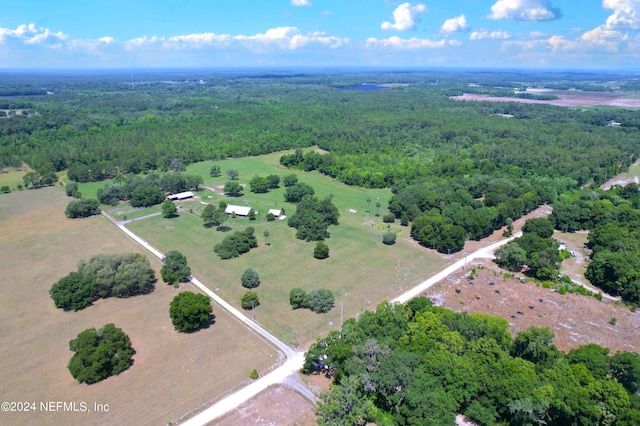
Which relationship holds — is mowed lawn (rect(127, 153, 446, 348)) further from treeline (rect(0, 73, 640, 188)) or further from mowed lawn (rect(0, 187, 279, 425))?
treeline (rect(0, 73, 640, 188))

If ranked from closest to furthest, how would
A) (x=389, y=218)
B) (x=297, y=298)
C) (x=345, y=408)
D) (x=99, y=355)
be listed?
1. (x=345, y=408)
2. (x=99, y=355)
3. (x=297, y=298)
4. (x=389, y=218)

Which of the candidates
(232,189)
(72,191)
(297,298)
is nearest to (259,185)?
(232,189)

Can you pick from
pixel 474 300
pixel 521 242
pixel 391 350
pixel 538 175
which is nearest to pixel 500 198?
pixel 521 242

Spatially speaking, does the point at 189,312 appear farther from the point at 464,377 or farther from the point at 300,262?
the point at 464,377

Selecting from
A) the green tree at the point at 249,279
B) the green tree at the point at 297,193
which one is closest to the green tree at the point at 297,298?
the green tree at the point at 249,279

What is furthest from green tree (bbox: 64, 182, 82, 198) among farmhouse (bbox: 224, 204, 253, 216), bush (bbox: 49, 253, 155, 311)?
bush (bbox: 49, 253, 155, 311)

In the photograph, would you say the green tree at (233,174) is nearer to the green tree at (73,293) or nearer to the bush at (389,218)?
the bush at (389,218)
